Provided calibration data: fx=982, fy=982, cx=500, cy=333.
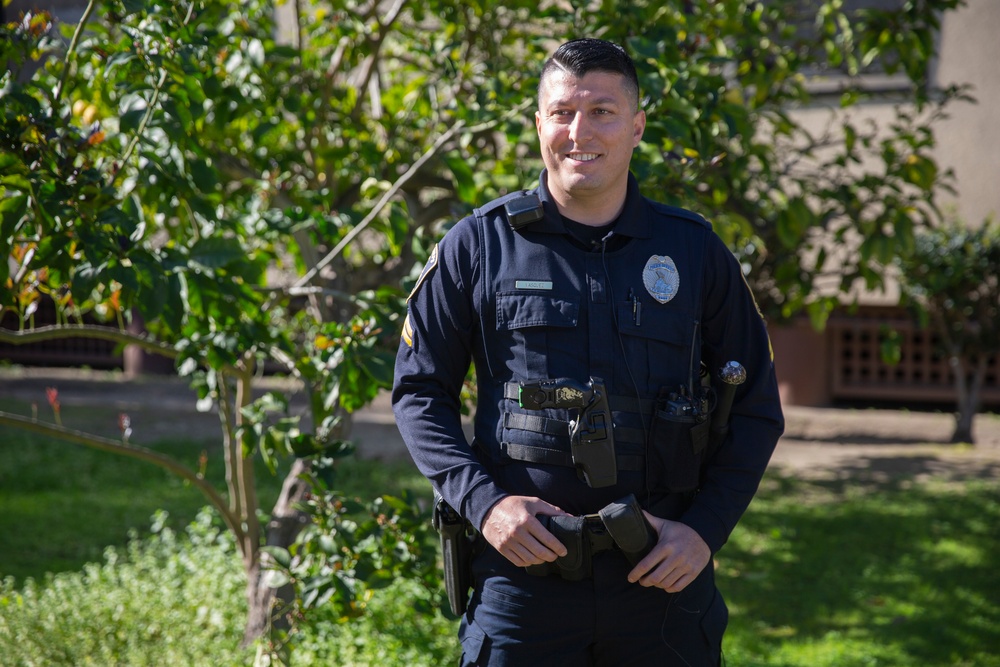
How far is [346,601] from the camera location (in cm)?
291

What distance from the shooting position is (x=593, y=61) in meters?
2.09

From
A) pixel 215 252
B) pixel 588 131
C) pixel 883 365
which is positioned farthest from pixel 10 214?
pixel 883 365

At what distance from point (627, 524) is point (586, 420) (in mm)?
224

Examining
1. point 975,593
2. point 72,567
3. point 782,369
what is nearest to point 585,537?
point 975,593

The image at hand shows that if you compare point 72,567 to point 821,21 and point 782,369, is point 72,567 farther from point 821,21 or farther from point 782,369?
point 782,369

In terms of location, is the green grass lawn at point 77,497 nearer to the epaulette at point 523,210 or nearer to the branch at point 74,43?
the branch at point 74,43

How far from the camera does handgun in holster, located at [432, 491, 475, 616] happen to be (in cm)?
217

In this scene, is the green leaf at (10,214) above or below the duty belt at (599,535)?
above

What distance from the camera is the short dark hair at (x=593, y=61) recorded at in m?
2.09

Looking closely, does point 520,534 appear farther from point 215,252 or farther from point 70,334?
point 70,334

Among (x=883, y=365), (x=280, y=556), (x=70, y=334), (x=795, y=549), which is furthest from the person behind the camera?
(x=883, y=365)

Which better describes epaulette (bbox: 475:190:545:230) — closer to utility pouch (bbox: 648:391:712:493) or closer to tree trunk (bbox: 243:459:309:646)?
utility pouch (bbox: 648:391:712:493)

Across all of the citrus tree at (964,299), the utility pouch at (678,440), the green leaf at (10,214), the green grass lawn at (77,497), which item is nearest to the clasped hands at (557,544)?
the utility pouch at (678,440)

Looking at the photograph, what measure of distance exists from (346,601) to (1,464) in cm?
501
